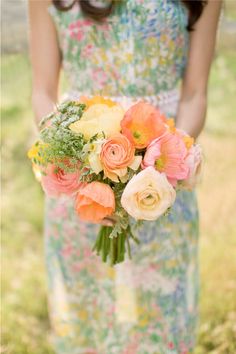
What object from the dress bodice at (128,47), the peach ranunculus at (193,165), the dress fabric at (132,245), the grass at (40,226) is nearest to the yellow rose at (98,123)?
the peach ranunculus at (193,165)

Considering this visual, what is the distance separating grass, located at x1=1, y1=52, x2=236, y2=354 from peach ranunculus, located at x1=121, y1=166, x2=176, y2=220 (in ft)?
5.31

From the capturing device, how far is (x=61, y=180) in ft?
5.65

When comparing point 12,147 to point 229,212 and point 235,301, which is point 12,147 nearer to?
point 229,212

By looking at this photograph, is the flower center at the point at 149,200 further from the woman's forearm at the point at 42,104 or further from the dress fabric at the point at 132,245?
the woman's forearm at the point at 42,104

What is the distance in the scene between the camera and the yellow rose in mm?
1638

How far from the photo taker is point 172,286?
231cm

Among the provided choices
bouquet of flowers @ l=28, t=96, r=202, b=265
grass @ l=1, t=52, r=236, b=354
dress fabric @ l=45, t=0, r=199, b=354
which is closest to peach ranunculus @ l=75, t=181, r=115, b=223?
bouquet of flowers @ l=28, t=96, r=202, b=265

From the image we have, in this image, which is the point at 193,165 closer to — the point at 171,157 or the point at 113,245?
the point at 171,157

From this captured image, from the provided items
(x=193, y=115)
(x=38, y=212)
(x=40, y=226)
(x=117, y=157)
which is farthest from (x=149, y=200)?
(x=38, y=212)

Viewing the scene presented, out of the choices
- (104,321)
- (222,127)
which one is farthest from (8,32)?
(222,127)

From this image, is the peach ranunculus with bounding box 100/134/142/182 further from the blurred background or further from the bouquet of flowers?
the blurred background

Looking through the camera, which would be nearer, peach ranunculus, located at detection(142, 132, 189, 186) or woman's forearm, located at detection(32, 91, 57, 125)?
peach ranunculus, located at detection(142, 132, 189, 186)

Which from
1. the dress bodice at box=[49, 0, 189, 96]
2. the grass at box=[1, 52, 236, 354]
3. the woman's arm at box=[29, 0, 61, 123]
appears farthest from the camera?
the grass at box=[1, 52, 236, 354]

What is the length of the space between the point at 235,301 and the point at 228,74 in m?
2.86
